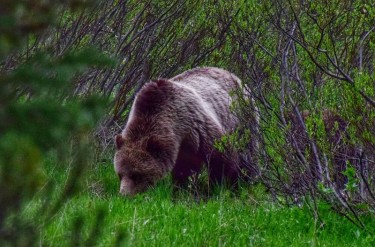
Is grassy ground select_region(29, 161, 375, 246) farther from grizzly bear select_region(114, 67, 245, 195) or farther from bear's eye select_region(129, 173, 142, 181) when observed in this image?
grizzly bear select_region(114, 67, 245, 195)

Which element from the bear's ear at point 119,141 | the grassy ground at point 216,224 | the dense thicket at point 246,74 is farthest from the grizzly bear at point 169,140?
the grassy ground at point 216,224

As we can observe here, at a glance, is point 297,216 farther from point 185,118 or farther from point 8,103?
point 8,103

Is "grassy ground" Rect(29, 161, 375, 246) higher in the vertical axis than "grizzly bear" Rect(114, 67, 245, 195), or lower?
higher

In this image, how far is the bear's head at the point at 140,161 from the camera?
8.66m

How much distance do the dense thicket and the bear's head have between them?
1.75 ft

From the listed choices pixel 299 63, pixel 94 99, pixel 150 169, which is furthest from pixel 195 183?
pixel 94 99

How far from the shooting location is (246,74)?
8.02 meters

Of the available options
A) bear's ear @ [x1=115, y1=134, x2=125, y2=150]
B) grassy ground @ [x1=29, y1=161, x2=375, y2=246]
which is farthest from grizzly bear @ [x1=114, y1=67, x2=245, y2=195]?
grassy ground @ [x1=29, y1=161, x2=375, y2=246]

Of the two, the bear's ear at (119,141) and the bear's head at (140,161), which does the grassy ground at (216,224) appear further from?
the bear's ear at (119,141)

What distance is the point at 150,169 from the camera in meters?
8.73

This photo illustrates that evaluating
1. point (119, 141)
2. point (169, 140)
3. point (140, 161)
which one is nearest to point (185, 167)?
point (169, 140)

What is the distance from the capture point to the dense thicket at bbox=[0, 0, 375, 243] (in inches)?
77.7

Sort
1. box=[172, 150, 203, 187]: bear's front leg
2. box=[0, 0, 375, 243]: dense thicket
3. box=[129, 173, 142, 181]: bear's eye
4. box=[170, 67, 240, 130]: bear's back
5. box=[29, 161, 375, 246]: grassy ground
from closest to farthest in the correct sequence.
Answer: box=[0, 0, 375, 243]: dense thicket, box=[29, 161, 375, 246]: grassy ground, box=[129, 173, 142, 181]: bear's eye, box=[172, 150, 203, 187]: bear's front leg, box=[170, 67, 240, 130]: bear's back

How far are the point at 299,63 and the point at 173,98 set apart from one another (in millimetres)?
1568
